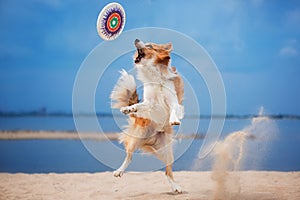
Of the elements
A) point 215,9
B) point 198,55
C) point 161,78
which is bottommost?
point 161,78

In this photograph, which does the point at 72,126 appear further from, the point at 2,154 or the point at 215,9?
the point at 215,9

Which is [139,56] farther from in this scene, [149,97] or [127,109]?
[127,109]

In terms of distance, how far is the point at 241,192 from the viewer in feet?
12.6

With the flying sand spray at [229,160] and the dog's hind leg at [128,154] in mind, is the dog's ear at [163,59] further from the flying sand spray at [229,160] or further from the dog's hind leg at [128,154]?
the flying sand spray at [229,160]

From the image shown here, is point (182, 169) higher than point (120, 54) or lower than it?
higher

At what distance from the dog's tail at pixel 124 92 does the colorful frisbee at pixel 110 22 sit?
0.32 metres

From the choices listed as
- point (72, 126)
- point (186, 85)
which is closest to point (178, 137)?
point (186, 85)

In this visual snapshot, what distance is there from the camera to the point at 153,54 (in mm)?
3205

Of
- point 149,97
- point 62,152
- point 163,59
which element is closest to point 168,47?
point 163,59

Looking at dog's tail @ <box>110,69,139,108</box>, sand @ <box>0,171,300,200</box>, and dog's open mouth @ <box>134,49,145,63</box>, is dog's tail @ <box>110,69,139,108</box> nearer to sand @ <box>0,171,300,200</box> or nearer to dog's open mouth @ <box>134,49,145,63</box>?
dog's open mouth @ <box>134,49,145,63</box>

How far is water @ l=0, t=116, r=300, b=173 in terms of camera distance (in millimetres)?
4977

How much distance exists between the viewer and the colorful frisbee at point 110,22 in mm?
3389

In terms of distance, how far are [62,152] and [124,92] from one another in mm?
2464

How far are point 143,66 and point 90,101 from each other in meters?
0.49
